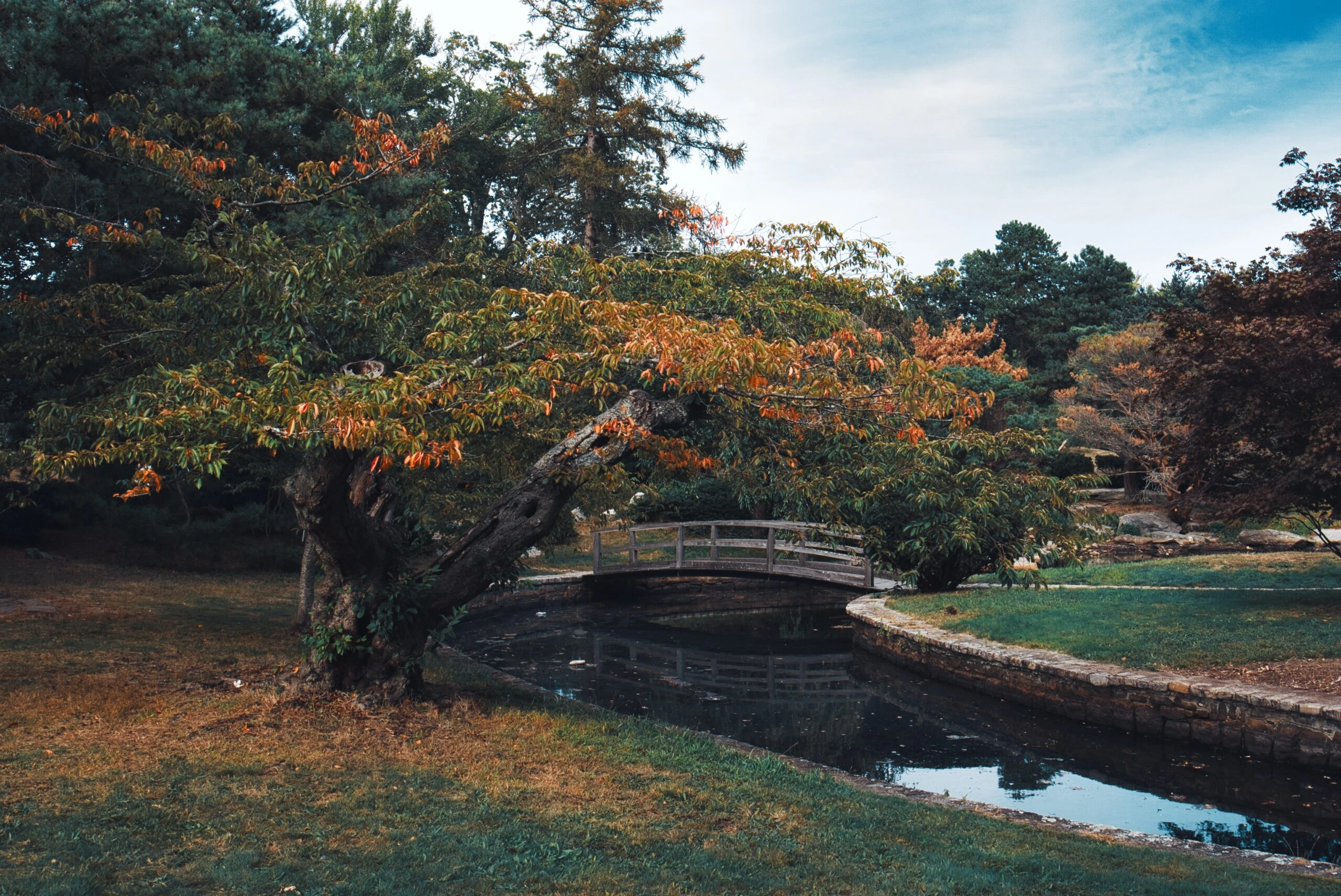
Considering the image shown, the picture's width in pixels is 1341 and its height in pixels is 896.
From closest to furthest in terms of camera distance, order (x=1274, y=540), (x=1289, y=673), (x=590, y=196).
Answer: (x=1289, y=673) < (x=1274, y=540) < (x=590, y=196)

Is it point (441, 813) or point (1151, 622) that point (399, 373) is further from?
point (1151, 622)

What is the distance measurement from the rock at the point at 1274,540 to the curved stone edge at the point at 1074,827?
621 inches

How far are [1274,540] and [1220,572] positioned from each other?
539 centimetres

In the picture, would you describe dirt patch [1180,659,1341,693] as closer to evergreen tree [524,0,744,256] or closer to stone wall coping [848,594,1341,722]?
stone wall coping [848,594,1341,722]

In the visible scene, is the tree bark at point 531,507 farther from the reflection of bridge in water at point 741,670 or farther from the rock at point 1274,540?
the rock at point 1274,540

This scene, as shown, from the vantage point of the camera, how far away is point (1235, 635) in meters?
10.1

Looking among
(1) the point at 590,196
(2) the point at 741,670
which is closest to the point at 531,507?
(2) the point at 741,670

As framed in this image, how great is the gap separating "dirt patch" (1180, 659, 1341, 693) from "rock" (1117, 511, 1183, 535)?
14273 mm

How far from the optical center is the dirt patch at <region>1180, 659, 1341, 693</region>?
27.5 ft

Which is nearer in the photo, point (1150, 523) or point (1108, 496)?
point (1150, 523)

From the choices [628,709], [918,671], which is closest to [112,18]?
[628,709]

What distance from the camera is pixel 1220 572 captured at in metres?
15.7

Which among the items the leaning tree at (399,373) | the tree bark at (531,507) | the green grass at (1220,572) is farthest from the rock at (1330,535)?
the tree bark at (531,507)

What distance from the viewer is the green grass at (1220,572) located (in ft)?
47.6
